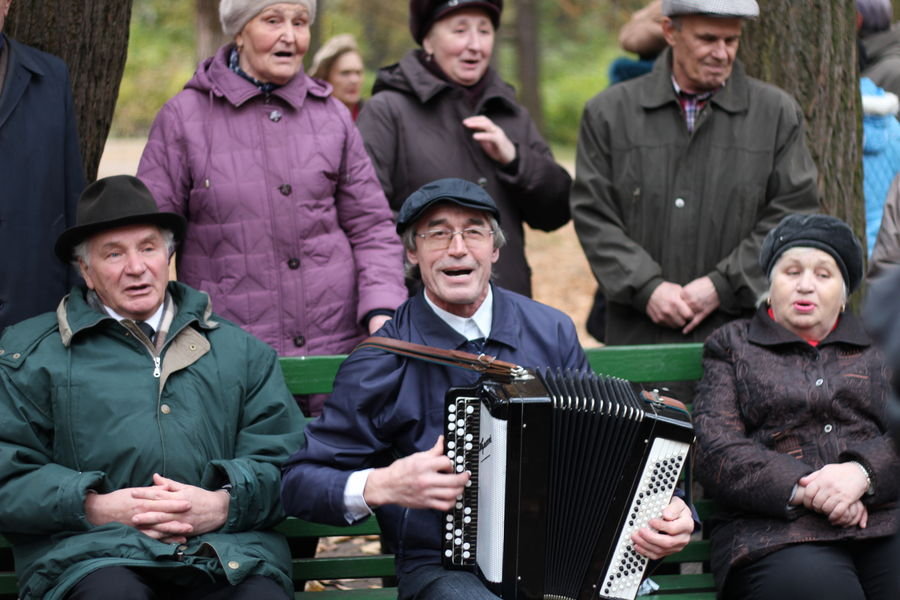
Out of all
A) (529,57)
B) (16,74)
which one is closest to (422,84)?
(16,74)

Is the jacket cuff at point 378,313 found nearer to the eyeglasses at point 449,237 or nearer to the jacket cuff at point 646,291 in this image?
the eyeglasses at point 449,237

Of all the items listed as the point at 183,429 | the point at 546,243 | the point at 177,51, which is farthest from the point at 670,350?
the point at 177,51

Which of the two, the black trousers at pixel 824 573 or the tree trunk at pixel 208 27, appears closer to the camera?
the black trousers at pixel 824 573

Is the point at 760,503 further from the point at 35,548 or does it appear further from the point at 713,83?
the point at 35,548

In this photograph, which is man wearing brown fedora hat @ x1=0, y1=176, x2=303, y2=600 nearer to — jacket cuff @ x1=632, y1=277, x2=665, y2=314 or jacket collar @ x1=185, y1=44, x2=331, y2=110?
jacket collar @ x1=185, y1=44, x2=331, y2=110

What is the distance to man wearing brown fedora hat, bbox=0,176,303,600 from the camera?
154 inches

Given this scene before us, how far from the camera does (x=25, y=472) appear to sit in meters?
3.98

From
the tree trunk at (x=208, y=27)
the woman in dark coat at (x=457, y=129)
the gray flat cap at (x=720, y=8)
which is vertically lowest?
the woman in dark coat at (x=457, y=129)

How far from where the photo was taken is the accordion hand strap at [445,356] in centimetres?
392

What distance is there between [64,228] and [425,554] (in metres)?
1.80

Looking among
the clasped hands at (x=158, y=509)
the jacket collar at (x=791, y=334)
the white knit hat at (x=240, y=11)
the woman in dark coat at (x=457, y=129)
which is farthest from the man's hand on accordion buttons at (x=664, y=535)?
the white knit hat at (x=240, y=11)

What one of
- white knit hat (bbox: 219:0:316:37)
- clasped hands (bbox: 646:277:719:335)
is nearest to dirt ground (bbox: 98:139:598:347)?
clasped hands (bbox: 646:277:719:335)

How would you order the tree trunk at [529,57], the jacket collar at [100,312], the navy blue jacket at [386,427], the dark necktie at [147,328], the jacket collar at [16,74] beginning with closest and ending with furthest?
1. the navy blue jacket at [386,427]
2. the jacket collar at [100,312]
3. the dark necktie at [147,328]
4. the jacket collar at [16,74]
5. the tree trunk at [529,57]

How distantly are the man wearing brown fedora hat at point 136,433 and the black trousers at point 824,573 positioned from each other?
5.14 ft
